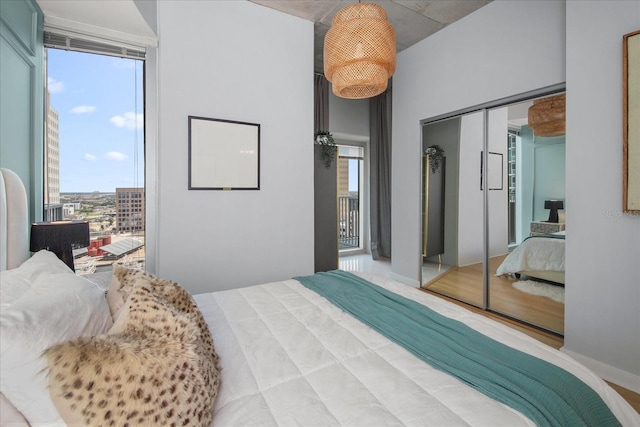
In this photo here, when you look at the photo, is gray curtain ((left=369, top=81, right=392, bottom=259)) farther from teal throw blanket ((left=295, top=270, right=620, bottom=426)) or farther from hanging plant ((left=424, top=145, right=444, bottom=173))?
Result: teal throw blanket ((left=295, top=270, right=620, bottom=426))

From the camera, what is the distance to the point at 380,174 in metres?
5.66

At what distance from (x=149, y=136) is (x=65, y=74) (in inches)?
30.5

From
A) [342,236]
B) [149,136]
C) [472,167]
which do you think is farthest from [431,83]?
[342,236]

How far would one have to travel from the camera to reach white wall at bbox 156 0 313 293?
2.64 m

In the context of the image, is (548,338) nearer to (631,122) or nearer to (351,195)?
(631,122)

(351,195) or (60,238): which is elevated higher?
(351,195)

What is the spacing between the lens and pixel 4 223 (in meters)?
1.45

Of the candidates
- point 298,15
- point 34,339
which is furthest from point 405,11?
point 34,339

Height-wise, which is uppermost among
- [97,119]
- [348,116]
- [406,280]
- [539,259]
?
[348,116]

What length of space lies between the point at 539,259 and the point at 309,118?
2617 millimetres

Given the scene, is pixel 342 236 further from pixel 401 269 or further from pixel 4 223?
pixel 4 223

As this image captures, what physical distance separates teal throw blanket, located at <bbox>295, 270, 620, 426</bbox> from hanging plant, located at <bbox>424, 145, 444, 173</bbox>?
2445 mm

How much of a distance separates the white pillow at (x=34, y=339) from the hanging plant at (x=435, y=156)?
3.56m

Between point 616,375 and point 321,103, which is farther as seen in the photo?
point 321,103
